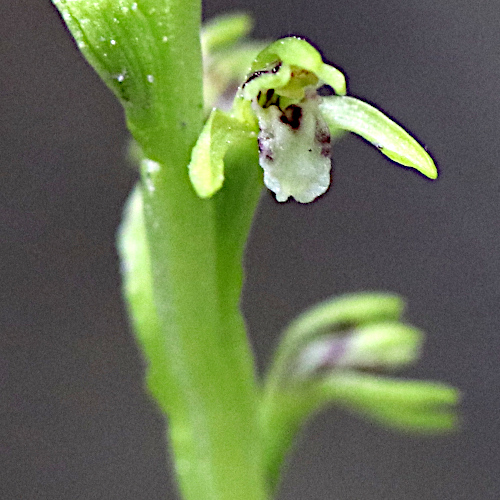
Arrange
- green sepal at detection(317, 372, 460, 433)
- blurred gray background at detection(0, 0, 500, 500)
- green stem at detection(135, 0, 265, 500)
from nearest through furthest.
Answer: green stem at detection(135, 0, 265, 500) < green sepal at detection(317, 372, 460, 433) < blurred gray background at detection(0, 0, 500, 500)

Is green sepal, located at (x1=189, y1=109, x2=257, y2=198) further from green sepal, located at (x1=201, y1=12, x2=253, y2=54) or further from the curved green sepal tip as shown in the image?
green sepal, located at (x1=201, y1=12, x2=253, y2=54)

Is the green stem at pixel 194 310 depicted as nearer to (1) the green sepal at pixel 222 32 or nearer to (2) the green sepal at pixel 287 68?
(2) the green sepal at pixel 287 68

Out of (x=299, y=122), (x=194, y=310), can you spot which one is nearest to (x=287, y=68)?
(x=299, y=122)

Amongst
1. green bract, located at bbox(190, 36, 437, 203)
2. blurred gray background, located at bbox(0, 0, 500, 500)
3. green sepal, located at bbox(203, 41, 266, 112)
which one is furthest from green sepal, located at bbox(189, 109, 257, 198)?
blurred gray background, located at bbox(0, 0, 500, 500)

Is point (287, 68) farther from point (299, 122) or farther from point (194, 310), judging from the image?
point (194, 310)

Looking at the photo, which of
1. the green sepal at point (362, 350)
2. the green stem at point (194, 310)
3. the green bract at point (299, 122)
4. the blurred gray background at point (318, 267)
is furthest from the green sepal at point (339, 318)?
the blurred gray background at point (318, 267)

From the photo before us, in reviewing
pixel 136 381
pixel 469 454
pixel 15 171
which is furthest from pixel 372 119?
pixel 15 171
